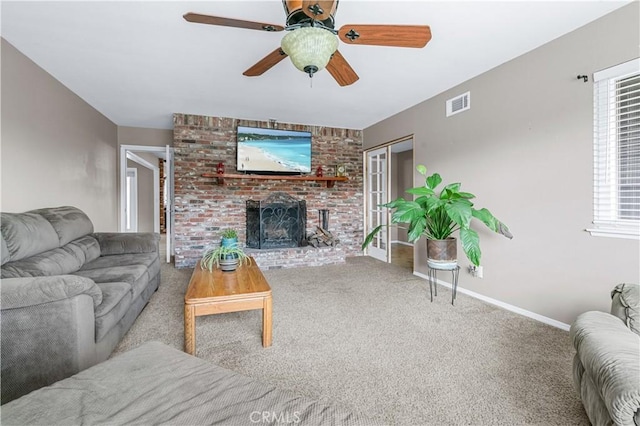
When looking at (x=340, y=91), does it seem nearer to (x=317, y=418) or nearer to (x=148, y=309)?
(x=148, y=309)

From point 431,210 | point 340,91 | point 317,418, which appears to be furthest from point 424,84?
point 317,418

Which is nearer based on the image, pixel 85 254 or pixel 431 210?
pixel 85 254

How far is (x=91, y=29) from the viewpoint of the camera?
7.45 feet

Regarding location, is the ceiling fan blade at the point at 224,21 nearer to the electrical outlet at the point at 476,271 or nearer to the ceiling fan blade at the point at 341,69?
the ceiling fan blade at the point at 341,69

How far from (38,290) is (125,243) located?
189cm

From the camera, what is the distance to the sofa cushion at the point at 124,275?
7.49 feet

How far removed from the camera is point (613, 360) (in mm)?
1045

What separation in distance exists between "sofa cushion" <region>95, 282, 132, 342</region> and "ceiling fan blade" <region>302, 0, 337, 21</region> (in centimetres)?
210

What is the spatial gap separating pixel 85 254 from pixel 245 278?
1.68 m

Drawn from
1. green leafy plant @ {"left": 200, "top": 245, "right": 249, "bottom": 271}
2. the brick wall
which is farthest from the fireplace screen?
green leafy plant @ {"left": 200, "top": 245, "right": 249, "bottom": 271}

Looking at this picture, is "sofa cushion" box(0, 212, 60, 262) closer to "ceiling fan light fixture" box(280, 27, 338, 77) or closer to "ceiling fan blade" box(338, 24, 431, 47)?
"ceiling fan light fixture" box(280, 27, 338, 77)

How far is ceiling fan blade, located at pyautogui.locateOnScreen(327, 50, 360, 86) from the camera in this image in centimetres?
199

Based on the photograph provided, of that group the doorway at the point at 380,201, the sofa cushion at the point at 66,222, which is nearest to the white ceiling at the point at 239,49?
the doorway at the point at 380,201

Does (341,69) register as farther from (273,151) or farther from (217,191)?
(217,191)
